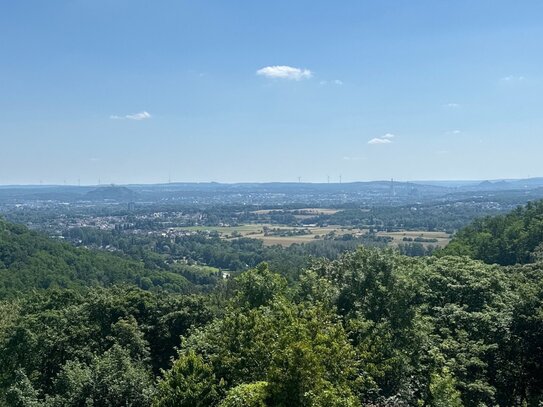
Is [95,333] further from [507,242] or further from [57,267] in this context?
[57,267]

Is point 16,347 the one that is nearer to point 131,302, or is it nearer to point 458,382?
point 131,302

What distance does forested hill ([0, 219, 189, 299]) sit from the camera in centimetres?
10982

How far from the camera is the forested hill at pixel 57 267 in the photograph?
360ft

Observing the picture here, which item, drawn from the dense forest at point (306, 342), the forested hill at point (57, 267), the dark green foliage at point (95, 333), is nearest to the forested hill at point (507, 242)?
the dense forest at point (306, 342)

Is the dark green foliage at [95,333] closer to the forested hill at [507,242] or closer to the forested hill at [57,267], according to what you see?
the forested hill at [507,242]

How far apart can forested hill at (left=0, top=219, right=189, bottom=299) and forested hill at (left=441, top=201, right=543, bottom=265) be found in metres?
73.1

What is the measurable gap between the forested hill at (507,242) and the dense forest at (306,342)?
1356 inches

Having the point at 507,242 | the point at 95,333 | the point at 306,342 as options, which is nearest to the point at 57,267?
the point at 95,333

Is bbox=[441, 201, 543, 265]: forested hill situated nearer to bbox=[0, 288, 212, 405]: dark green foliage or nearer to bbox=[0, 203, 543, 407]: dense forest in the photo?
bbox=[0, 203, 543, 407]: dense forest

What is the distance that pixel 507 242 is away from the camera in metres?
78.7

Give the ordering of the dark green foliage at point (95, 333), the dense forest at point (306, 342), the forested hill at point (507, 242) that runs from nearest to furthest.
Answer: the dense forest at point (306, 342) → the dark green foliage at point (95, 333) → the forested hill at point (507, 242)

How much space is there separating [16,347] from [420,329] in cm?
2648

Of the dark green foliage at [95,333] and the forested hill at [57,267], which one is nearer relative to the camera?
the dark green foliage at [95,333]

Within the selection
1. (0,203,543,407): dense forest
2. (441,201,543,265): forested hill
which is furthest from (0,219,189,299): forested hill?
(441,201,543,265): forested hill
